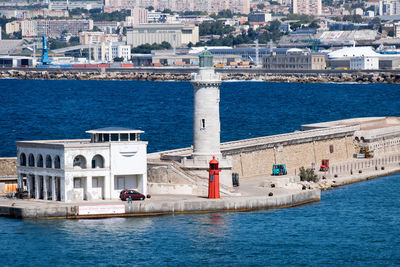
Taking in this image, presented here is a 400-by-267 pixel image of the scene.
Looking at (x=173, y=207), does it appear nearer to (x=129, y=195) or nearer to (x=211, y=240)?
(x=129, y=195)

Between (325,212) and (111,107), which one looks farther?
(111,107)

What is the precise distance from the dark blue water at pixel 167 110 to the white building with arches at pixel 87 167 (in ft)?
112

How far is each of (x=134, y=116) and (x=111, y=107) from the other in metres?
19.6

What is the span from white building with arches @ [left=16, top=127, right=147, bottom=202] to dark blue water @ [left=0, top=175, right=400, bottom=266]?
88.1 inches

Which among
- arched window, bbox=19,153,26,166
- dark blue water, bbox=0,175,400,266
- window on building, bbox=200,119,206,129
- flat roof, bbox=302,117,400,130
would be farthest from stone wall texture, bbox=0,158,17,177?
flat roof, bbox=302,117,400,130

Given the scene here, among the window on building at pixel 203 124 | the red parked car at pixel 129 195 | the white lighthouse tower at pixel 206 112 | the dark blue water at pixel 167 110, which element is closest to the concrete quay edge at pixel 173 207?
the red parked car at pixel 129 195

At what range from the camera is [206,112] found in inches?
1940

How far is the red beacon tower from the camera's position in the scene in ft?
152

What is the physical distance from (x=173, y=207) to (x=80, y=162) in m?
4.50

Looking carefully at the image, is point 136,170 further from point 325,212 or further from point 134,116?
point 134,116

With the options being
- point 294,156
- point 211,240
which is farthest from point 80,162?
point 294,156

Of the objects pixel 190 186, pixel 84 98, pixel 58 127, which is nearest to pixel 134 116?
pixel 58 127

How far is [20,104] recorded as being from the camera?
152 m

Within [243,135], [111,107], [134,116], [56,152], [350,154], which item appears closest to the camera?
[56,152]
